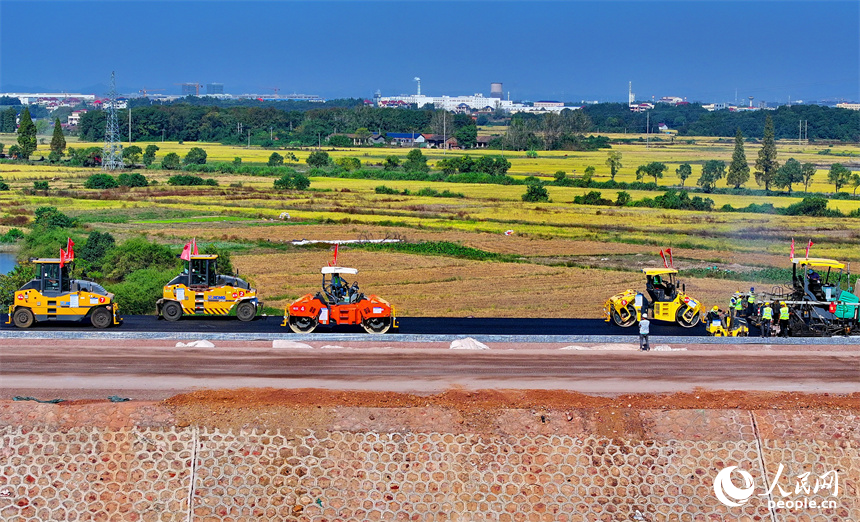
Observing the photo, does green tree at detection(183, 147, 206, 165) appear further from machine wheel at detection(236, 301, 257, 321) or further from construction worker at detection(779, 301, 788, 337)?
construction worker at detection(779, 301, 788, 337)

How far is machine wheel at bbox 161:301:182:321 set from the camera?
28078 millimetres

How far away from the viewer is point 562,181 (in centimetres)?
8350

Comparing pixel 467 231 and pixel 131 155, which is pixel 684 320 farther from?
pixel 131 155

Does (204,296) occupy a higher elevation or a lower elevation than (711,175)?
lower

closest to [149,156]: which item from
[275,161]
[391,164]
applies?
[275,161]

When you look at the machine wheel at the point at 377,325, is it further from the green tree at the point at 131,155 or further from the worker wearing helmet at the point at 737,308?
the green tree at the point at 131,155

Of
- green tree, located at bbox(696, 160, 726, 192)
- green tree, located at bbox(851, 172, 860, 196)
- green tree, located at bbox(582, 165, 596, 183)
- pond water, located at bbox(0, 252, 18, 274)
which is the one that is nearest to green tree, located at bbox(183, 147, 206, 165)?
green tree, located at bbox(582, 165, 596, 183)

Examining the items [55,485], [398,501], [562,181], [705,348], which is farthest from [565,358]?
[562,181]

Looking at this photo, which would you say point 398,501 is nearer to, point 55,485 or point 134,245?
point 55,485

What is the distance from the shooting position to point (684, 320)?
28094mm

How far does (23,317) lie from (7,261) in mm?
25667

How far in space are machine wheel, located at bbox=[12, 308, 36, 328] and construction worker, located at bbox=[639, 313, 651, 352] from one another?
1742cm

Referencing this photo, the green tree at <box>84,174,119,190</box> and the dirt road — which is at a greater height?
the green tree at <box>84,174,119,190</box>

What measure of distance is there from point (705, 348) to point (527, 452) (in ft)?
32.4
